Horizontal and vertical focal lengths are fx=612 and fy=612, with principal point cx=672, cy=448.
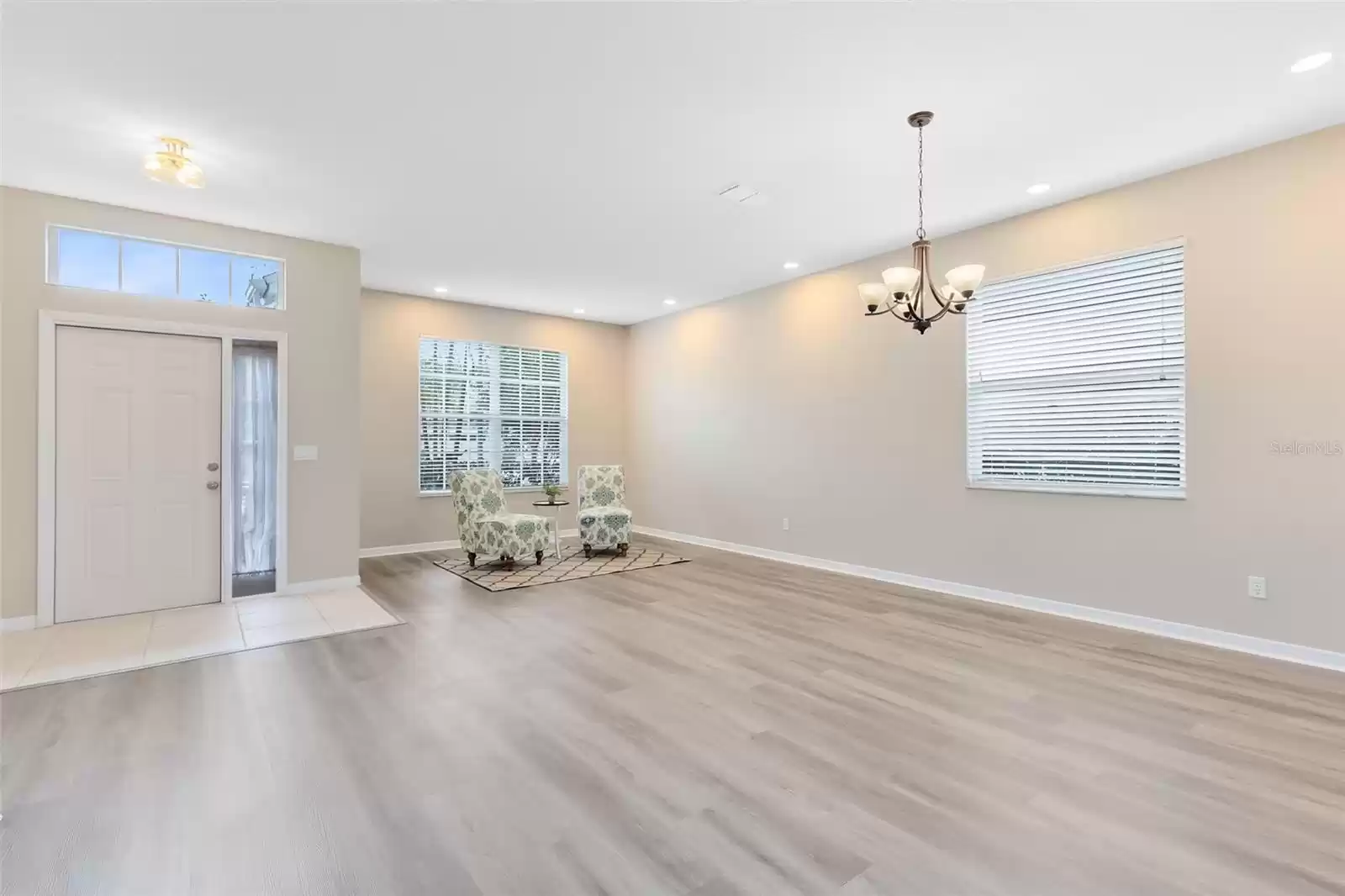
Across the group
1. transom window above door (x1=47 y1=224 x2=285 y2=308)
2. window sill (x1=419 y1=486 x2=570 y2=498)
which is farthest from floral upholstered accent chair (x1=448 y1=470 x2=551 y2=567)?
transom window above door (x1=47 y1=224 x2=285 y2=308)

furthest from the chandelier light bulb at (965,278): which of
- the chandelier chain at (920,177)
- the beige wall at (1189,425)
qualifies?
the beige wall at (1189,425)

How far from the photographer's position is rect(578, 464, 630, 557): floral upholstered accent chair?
271 inches

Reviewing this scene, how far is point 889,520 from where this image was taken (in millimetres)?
5645

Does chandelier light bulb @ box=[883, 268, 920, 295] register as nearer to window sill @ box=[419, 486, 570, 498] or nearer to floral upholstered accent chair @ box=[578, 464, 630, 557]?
floral upholstered accent chair @ box=[578, 464, 630, 557]

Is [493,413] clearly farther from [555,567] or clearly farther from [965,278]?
[965,278]

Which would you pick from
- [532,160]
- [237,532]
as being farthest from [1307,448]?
[237,532]

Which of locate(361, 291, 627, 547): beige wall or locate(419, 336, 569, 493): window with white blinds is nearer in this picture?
locate(361, 291, 627, 547): beige wall

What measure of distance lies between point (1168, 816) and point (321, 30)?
4.39 m

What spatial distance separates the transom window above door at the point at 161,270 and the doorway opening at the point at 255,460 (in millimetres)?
772

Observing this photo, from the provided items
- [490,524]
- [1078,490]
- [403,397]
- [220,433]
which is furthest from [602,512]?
[1078,490]

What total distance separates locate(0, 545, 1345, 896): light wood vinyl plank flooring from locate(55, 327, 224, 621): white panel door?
1599 millimetres

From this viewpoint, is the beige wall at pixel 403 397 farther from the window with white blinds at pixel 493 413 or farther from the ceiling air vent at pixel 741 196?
the ceiling air vent at pixel 741 196

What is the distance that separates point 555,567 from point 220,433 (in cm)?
307

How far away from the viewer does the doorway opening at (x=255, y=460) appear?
5.75 metres
